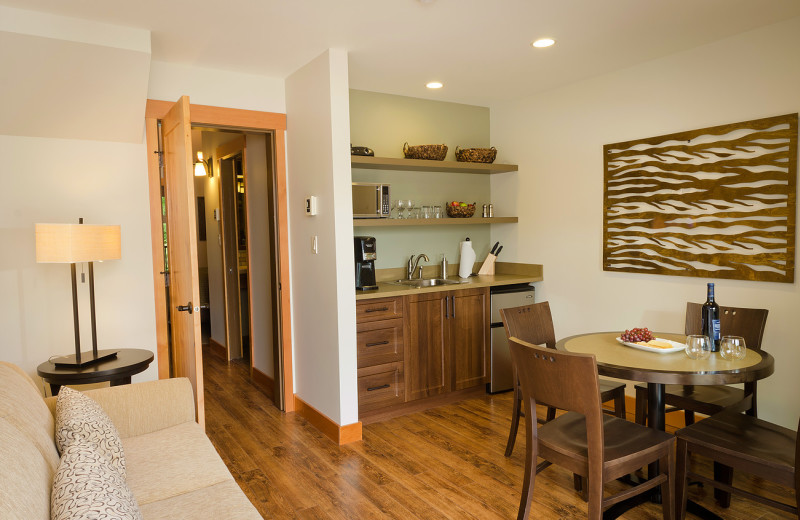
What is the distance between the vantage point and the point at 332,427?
11.3 ft

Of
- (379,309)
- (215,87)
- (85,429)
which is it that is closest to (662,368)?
(379,309)

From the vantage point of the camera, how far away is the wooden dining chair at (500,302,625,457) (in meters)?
2.95

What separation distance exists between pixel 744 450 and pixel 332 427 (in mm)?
2277

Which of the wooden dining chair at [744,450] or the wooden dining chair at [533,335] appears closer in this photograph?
the wooden dining chair at [744,450]

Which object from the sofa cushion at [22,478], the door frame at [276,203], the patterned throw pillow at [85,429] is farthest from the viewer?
the door frame at [276,203]

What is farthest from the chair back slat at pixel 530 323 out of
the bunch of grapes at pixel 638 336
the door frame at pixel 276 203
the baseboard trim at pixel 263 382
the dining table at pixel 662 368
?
the baseboard trim at pixel 263 382

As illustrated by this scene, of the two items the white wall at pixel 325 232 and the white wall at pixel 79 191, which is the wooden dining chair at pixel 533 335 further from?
the white wall at pixel 79 191

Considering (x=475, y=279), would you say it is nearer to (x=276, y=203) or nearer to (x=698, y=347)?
(x=276, y=203)

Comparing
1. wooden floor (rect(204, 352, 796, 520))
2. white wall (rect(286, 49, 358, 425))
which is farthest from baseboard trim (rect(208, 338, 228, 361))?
white wall (rect(286, 49, 358, 425))

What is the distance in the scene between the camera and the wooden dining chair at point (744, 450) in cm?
198

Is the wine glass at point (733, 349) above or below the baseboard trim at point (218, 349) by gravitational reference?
above

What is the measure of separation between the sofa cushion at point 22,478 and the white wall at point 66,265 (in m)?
1.93

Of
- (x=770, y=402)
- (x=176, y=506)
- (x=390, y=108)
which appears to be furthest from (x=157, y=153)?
(x=770, y=402)

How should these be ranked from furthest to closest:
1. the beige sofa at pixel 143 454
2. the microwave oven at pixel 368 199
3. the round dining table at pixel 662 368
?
the microwave oven at pixel 368 199, the round dining table at pixel 662 368, the beige sofa at pixel 143 454
